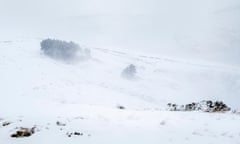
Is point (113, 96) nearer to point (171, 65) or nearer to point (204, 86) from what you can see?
point (204, 86)

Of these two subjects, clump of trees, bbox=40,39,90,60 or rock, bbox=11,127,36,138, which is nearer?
rock, bbox=11,127,36,138

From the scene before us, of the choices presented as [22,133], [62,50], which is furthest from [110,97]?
[22,133]

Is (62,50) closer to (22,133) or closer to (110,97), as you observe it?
(110,97)

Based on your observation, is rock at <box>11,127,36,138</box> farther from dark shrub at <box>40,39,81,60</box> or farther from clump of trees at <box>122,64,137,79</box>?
dark shrub at <box>40,39,81,60</box>

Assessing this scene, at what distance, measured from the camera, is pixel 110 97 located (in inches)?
2387

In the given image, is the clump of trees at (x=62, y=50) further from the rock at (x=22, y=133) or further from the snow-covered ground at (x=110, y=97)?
the rock at (x=22, y=133)

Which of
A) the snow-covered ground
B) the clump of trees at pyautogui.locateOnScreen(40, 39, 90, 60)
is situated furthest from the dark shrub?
the snow-covered ground

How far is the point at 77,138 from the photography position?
51.2 ft

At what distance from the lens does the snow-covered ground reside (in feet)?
52.8

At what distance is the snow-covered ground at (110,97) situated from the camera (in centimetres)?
1609

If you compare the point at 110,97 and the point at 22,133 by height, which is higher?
the point at 22,133

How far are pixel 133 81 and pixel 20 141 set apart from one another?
6627 centimetres

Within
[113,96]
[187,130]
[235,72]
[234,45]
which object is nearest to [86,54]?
[113,96]

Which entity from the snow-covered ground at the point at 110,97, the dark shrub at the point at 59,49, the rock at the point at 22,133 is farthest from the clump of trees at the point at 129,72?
the rock at the point at 22,133
